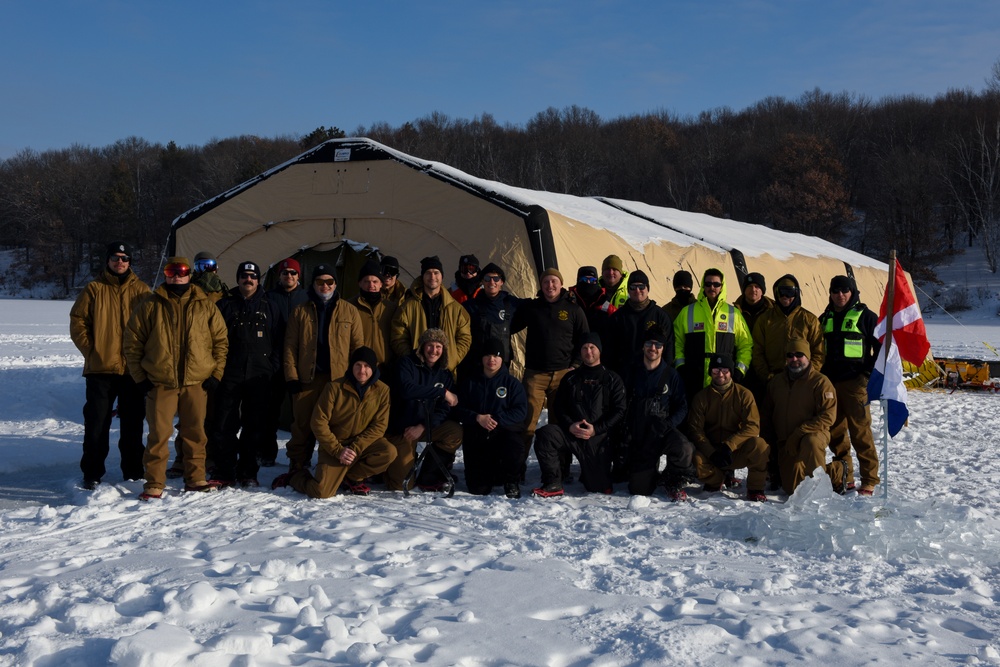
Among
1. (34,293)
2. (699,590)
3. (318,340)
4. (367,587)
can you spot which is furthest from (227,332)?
(34,293)

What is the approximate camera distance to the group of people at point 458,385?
18.5ft

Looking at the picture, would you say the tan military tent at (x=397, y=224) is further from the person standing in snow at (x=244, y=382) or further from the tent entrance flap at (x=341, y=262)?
the person standing in snow at (x=244, y=382)

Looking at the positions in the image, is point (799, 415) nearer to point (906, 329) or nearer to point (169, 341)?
point (906, 329)

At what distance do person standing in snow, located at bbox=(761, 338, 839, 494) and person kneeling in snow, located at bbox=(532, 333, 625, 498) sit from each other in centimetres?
109

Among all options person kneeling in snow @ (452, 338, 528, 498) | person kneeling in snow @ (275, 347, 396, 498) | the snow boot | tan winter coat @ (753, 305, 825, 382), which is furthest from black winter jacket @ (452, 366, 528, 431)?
tan winter coat @ (753, 305, 825, 382)

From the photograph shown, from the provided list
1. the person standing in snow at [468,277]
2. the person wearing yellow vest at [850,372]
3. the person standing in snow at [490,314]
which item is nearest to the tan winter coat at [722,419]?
the person wearing yellow vest at [850,372]

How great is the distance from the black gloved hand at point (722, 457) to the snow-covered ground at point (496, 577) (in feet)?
0.80

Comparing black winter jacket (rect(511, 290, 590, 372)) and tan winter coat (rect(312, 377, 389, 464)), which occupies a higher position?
black winter jacket (rect(511, 290, 590, 372))

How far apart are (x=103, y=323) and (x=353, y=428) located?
73.9 inches

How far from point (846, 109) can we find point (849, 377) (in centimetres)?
5368

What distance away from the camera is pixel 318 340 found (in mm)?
5949

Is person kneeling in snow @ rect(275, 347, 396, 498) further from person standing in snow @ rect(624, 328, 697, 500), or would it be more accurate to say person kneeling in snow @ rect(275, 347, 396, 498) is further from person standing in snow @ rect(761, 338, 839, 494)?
person standing in snow @ rect(761, 338, 839, 494)

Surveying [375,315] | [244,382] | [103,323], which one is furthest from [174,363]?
[375,315]

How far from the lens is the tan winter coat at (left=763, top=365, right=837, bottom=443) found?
5691mm
